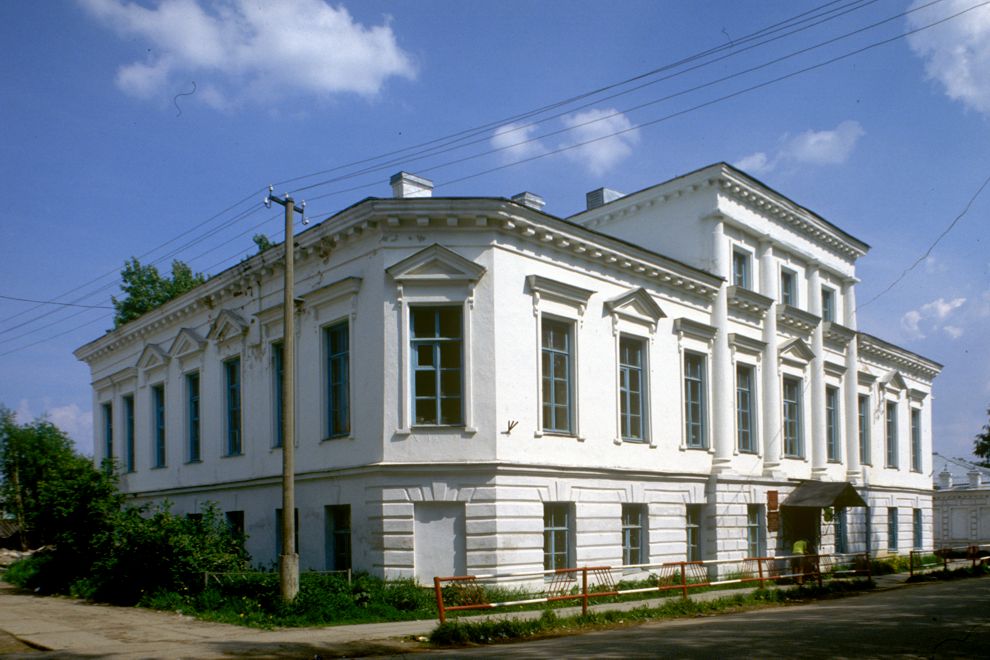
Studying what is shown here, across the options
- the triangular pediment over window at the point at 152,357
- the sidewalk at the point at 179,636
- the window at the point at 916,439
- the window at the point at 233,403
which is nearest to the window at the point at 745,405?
the sidewalk at the point at 179,636

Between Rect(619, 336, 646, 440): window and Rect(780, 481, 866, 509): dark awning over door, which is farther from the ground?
Rect(619, 336, 646, 440): window

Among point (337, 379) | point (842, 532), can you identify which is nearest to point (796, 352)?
point (842, 532)

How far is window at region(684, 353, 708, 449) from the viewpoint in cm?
2612

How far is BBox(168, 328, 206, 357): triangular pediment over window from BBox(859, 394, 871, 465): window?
23.0 meters

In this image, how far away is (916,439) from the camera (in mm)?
41125

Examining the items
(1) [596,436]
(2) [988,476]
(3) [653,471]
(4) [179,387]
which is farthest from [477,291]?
(2) [988,476]

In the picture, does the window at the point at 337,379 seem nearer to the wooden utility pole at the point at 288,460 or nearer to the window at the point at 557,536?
the wooden utility pole at the point at 288,460

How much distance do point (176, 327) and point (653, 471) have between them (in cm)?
1495

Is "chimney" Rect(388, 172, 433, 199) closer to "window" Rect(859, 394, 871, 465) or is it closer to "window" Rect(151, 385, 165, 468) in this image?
"window" Rect(151, 385, 165, 468)

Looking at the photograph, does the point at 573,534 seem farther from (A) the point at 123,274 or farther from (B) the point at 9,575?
(A) the point at 123,274

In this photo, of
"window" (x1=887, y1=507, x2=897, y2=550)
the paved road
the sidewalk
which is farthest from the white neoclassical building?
the paved road

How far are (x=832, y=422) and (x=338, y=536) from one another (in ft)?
62.7

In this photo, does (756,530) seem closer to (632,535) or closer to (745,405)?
(745,405)

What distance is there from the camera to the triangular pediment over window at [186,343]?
1090 inches
